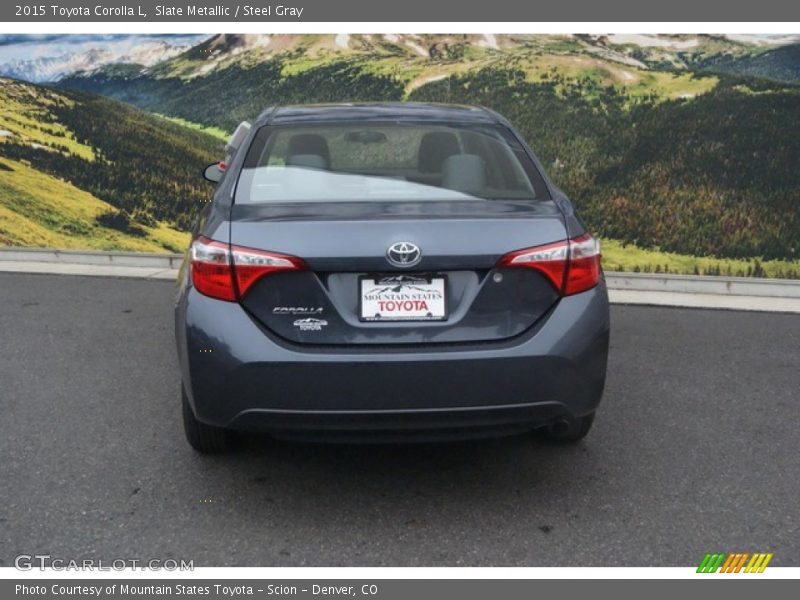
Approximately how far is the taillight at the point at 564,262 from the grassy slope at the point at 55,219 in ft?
24.1

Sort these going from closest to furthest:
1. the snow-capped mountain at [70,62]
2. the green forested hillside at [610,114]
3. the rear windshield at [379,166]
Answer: the rear windshield at [379,166]
the green forested hillside at [610,114]
the snow-capped mountain at [70,62]

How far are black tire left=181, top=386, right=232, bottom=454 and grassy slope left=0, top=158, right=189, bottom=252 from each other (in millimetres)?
6352

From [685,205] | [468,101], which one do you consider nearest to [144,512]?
[685,205]

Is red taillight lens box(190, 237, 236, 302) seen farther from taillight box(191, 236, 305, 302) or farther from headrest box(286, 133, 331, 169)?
headrest box(286, 133, 331, 169)

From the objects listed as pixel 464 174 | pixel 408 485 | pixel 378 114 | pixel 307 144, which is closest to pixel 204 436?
pixel 408 485

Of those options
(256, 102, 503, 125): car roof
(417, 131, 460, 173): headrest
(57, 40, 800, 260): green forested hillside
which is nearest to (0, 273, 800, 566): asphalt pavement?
(417, 131, 460, 173): headrest

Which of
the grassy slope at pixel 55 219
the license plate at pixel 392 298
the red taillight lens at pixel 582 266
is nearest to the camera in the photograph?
the license plate at pixel 392 298

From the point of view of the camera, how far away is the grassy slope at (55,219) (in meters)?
10.0

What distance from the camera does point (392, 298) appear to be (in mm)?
3176

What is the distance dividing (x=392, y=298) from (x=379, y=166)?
166cm

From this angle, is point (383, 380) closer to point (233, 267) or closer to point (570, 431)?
point (233, 267)

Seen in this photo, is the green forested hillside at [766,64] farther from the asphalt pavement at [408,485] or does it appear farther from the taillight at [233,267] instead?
the taillight at [233,267]

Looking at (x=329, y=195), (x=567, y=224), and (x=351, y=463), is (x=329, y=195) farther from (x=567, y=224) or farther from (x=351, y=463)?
(x=351, y=463)

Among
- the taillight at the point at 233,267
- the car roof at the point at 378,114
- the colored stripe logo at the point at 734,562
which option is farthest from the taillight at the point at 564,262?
the car roof at the point at 378,114
